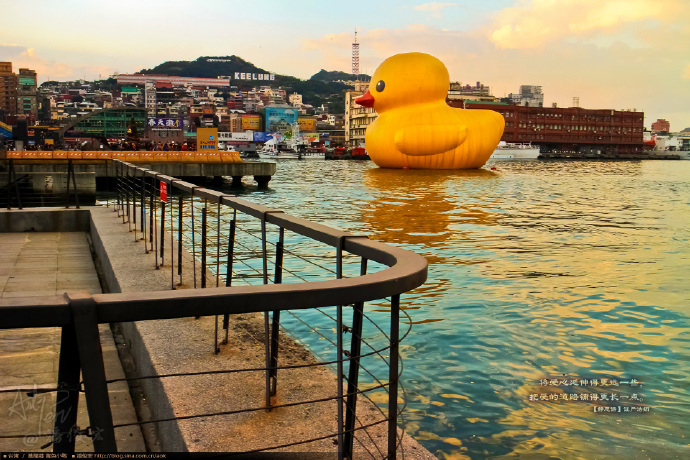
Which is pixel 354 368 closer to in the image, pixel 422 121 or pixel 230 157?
pixel 422 121

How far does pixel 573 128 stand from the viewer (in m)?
136

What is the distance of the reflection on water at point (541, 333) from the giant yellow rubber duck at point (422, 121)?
2246cm

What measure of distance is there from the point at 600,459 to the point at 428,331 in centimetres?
303

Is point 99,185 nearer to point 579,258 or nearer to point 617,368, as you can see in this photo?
point 579,258

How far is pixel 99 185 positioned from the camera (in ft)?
113

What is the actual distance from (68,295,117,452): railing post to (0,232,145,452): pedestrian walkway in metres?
0.32

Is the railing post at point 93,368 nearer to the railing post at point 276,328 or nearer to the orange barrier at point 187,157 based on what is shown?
the railing post at point 276,328

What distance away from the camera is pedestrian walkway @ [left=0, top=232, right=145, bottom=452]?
3625mm

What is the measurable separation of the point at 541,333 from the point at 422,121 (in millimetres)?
32920

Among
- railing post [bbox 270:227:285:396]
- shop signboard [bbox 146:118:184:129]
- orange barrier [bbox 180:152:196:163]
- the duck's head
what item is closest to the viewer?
railing post [bbox 270:227:285:396]

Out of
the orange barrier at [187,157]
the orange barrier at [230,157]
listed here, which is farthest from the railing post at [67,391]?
the orange barrier at [230,157]

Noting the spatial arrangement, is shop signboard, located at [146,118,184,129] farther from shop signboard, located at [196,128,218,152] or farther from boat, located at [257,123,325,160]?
shop signboard, located at [196,128,218,152]

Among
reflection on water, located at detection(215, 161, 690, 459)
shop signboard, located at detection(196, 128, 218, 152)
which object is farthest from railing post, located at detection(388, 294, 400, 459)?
shop signboard, located at detection(196, 128, 218, 152)

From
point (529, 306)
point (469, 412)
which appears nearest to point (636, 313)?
point (529, 306)
